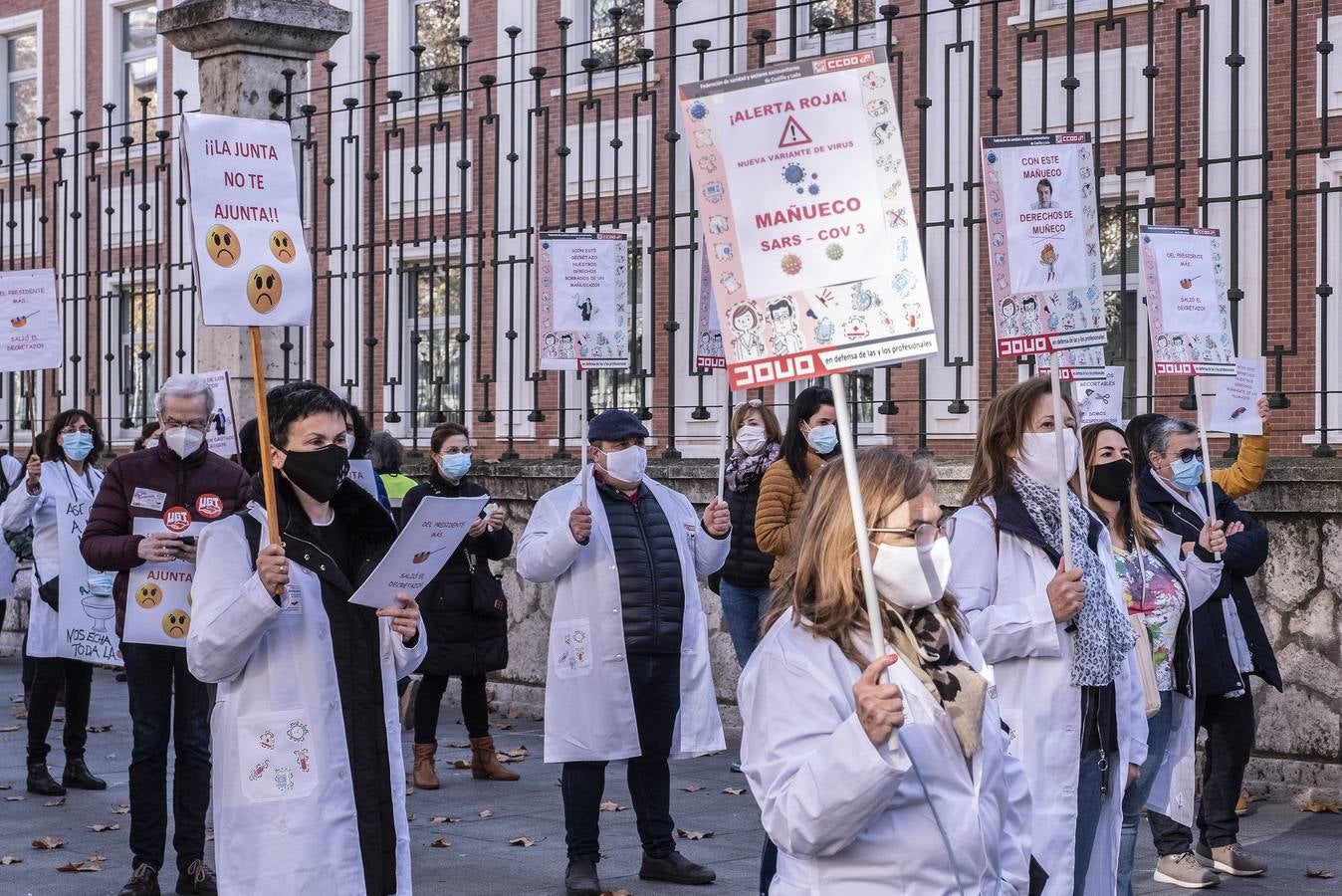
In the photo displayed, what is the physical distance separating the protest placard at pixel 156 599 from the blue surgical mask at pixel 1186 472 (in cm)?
387

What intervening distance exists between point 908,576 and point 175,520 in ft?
13.9

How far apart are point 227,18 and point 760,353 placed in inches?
336

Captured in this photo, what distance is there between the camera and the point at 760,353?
13.0 feet

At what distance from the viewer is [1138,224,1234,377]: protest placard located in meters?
7.90

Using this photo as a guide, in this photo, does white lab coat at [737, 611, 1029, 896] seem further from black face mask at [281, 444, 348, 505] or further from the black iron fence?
the black iron fence

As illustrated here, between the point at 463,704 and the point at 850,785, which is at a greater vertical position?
the point at 850,785

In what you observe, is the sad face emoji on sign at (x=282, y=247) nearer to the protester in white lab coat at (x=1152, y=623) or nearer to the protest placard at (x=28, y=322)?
the protester in white lab coat at (x=1152, y=623)

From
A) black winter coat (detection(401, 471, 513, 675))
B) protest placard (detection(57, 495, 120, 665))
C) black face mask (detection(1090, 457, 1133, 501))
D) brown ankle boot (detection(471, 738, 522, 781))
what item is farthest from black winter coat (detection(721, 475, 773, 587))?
black face mask (detection(1090, 457, 1133, 501))

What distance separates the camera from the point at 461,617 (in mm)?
9859

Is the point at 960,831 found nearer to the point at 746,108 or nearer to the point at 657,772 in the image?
the point at 746,108

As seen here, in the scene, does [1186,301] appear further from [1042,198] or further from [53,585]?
[53,585]

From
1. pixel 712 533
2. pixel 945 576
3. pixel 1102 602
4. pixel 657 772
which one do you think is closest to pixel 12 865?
pixel 657 772

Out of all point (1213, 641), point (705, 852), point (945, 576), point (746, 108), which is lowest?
point (705, 852)

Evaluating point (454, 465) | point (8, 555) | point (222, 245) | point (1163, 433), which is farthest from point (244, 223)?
point (8, 555)
